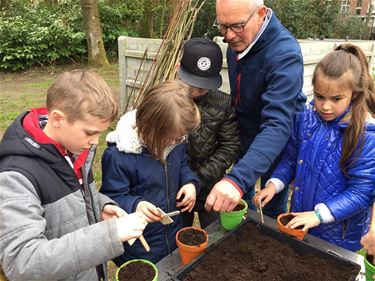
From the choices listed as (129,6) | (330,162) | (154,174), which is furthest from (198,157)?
(129,6)

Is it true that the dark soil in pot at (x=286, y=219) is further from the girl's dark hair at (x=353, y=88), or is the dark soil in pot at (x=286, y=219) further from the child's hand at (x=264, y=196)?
the girl's dark hair at (x=353, y=88)

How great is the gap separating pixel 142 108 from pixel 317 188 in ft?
3.16

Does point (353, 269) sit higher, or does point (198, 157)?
point (198, 157)

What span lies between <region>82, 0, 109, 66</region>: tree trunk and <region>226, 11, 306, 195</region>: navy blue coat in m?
8.33

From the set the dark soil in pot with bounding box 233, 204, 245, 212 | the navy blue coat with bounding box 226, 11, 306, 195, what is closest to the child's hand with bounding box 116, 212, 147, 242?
the navy blue coat with bounding box 226, 11, 306, 195

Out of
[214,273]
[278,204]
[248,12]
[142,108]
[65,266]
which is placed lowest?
[278,204]

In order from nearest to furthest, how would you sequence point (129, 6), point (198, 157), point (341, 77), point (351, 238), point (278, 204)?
point (341, 77) < point (351, 238) < point (198, 157) < point (278, 204) < point (129, 6)

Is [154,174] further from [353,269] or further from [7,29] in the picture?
[7,29]

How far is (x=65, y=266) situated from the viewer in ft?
3.38

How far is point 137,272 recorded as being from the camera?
127 centimetres

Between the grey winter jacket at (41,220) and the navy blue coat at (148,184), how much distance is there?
1.20 feet

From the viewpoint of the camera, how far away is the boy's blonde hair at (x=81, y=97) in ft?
3.95

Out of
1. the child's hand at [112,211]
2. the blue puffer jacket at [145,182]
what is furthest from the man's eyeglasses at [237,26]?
the child's hand at [112,211]

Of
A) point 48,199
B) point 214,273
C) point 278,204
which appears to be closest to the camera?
point 48,199
